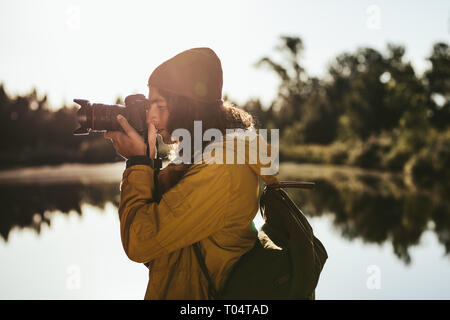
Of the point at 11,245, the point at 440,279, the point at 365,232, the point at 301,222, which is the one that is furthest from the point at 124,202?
the point at 365,232

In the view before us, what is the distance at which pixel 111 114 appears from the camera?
1.86 m

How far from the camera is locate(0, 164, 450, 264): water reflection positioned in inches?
295

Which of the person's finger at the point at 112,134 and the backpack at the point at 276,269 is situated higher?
the person's finger at the point at 112,134

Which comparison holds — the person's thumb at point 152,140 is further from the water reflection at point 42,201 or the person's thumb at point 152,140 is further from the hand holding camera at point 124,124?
the water reflection at point 42,201

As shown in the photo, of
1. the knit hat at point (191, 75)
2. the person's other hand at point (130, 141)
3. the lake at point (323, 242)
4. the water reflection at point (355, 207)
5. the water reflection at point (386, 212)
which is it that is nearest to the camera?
the knit hat at point (191, 75)

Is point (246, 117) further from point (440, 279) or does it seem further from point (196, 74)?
point (440, 279)

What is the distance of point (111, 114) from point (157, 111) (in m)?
0.22

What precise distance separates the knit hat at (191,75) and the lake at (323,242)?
28.6 inches

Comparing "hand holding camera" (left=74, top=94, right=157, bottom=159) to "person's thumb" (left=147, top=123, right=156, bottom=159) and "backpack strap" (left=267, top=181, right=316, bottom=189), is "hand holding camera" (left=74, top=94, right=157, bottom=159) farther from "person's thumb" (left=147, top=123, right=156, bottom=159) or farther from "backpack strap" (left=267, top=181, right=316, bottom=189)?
"backpack strap" (left=267, top=181, right=316, bottom=189)

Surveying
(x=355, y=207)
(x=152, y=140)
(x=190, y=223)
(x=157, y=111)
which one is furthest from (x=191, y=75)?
(x=355, y=207)

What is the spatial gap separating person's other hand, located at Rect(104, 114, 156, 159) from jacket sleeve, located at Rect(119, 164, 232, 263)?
258 mm

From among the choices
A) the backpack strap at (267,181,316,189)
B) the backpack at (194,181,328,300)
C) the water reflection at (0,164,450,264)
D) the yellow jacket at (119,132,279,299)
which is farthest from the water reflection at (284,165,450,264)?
the yellow jacket at (119,132,279,299)

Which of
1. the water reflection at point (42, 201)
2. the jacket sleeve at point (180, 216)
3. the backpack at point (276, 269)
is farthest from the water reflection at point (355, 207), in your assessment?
the jacket sleeve at point (180, 216)

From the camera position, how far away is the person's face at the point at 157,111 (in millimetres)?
1722
